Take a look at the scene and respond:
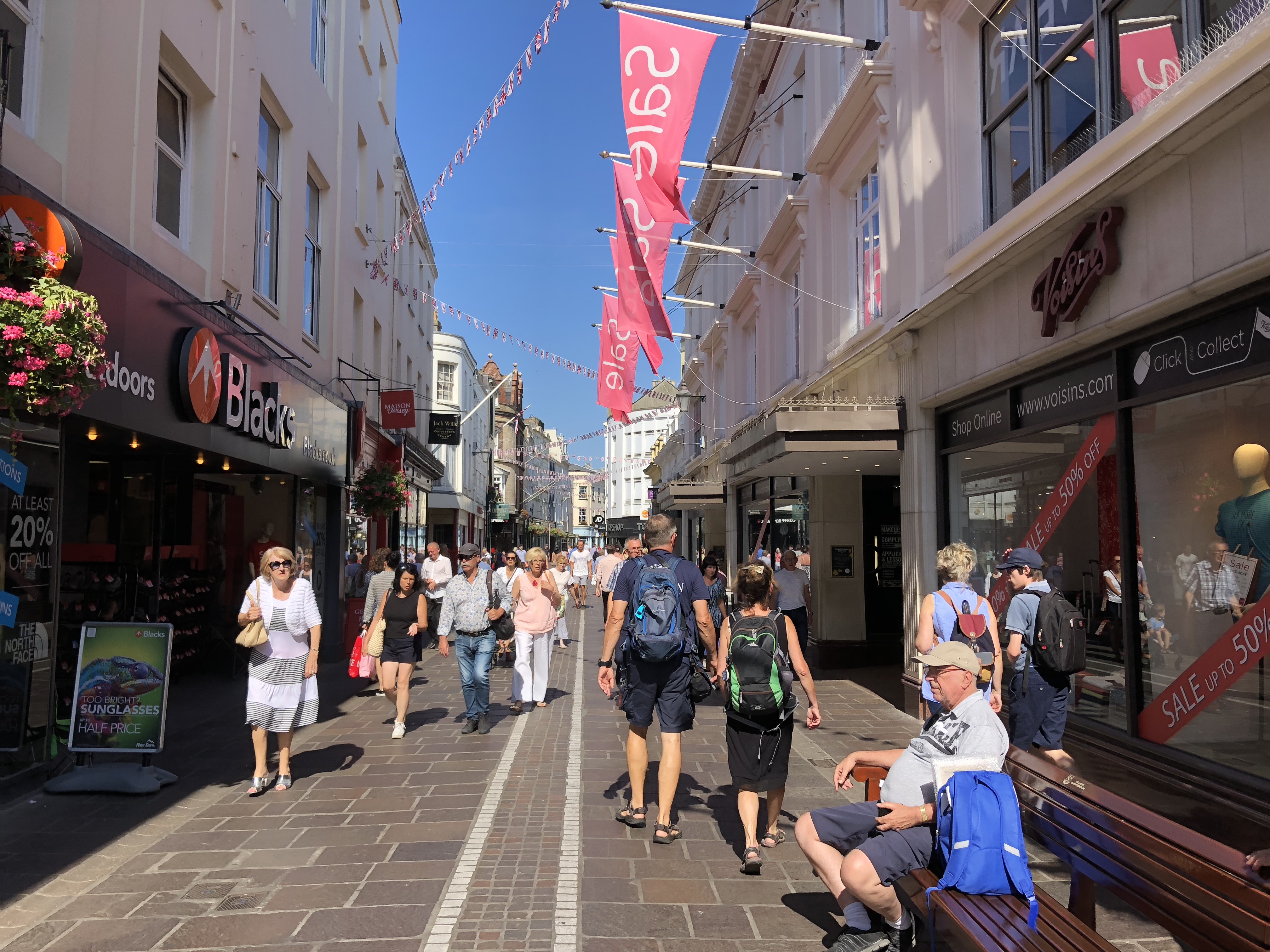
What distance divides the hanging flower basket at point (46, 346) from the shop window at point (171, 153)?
164 inches

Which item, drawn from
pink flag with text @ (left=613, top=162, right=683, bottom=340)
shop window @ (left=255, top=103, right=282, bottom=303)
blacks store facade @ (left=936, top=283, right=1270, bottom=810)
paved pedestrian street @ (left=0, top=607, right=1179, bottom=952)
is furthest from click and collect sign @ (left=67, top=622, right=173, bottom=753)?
pink flag with text @ (left=613, top=162, right=683, bottom=340)

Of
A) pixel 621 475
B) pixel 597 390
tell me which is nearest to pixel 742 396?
pixel 597 390

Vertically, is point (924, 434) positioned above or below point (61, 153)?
below

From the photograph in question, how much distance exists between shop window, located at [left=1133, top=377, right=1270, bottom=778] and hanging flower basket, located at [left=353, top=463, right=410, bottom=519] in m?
13.1

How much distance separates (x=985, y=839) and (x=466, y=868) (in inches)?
112

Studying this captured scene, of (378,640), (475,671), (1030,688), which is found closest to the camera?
(1030,688)

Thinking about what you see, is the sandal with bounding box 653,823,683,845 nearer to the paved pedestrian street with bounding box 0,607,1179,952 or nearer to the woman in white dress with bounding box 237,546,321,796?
the paved pedestrian street with bounding box 0,607,1179,952

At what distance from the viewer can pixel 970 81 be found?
930 centimetres

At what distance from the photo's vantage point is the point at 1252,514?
5.56 metres

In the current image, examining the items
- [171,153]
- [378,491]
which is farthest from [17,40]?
[378,491]

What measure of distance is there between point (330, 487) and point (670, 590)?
11851 millimetres

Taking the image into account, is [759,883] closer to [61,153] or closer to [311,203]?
[61,153]

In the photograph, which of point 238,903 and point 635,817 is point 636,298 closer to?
point 635,817

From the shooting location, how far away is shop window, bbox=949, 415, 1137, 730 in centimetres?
686
